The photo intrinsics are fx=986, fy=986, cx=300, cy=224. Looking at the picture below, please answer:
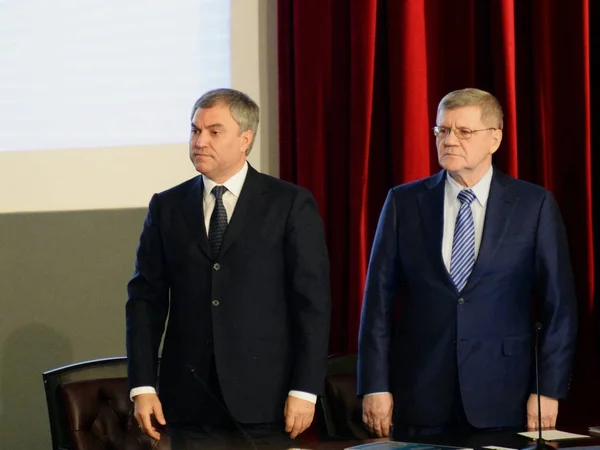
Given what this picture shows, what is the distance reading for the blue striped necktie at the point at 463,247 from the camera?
2.88 metres

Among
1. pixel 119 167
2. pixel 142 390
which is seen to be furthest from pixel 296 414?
pixel 119 167

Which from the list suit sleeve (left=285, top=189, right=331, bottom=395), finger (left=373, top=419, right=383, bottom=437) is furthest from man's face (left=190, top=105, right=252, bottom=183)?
finger (left=373, top=419, right=383, bottom=437)

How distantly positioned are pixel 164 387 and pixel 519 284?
107cm

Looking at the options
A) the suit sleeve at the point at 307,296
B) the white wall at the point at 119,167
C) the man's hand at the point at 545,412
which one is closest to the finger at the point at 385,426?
the suit sleeve at the point at 307,296

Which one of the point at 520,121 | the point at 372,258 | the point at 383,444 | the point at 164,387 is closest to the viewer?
the point at 383,444

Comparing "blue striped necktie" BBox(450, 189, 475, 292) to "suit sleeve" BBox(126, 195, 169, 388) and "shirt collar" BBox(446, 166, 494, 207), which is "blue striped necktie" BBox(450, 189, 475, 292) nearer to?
"shirt collar" BBox(446, 166, 494, 207)

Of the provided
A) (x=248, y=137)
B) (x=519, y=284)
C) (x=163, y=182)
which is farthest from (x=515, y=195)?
(x=163, y=182)

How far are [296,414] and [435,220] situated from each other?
735 millimetres

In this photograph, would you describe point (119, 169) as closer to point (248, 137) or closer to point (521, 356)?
point (248, 137)

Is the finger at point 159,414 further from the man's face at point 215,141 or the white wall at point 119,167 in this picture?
the white wall at point 119,167

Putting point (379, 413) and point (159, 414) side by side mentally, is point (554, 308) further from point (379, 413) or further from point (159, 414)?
point (159, 414)

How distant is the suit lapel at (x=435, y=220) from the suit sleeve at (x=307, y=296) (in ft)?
1.11

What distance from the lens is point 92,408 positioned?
296cm

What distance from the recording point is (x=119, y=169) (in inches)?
155
